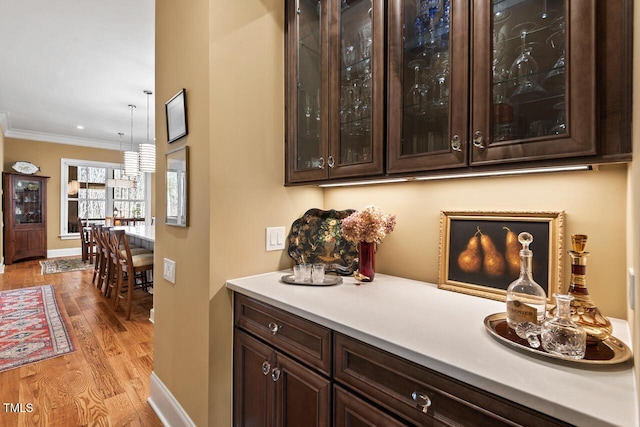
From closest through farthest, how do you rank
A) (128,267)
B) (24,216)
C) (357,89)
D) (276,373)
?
(276,373)
(357,89)
(128,267)
(24,216)

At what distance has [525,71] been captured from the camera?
91 centimetres

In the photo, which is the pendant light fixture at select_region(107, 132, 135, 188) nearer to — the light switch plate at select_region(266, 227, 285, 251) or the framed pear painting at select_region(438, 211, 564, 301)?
the light switch plate at select_region(266, 227, 285, 251)

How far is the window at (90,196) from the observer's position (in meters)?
7.29

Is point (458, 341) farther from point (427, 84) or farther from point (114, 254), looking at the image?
point (114, 254)

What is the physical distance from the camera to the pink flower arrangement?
1.39 metres

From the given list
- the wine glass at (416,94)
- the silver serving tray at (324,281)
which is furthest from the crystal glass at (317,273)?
the wine glass at (416,94)

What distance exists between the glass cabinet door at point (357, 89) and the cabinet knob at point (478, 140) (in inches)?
14.2

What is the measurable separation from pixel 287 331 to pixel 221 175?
78cm

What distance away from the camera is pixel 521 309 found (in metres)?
0.84

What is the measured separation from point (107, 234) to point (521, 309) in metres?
4.49

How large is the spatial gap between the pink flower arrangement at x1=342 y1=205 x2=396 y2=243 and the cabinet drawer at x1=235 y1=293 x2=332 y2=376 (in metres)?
0.49

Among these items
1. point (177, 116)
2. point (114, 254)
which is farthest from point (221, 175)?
point (114, 254)

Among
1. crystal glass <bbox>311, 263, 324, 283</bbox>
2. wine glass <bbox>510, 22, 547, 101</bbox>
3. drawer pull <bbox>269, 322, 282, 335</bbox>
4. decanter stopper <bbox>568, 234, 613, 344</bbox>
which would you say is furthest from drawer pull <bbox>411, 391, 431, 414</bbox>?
wine glass <bbox>510, 22, 547, 101</bbox>

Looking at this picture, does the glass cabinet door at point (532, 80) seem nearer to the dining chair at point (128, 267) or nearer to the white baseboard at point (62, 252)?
the dining chair at point (128, 267)
